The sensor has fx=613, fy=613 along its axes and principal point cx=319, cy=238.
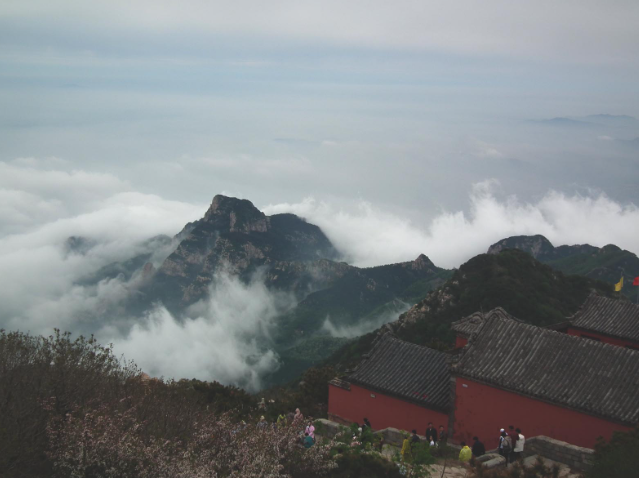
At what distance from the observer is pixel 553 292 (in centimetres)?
5828

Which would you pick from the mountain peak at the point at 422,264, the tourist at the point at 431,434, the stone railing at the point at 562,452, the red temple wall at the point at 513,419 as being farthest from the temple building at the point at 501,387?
the mountain peak at the point at 422,264

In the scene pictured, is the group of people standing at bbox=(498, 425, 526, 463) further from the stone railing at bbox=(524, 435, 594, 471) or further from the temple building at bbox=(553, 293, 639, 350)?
the temple building at bbox=(553, 293, 639, 350)

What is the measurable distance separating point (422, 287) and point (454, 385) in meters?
76.7

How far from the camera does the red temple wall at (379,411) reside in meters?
22.5

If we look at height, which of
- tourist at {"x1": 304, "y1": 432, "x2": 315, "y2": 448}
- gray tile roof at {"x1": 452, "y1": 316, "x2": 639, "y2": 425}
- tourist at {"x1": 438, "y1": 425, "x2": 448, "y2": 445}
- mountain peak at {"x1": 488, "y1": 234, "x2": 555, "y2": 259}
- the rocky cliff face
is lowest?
the rocky cliff face

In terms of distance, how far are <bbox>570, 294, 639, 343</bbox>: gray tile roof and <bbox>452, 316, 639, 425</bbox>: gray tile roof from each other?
7.16m

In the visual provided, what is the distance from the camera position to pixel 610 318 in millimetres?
28172

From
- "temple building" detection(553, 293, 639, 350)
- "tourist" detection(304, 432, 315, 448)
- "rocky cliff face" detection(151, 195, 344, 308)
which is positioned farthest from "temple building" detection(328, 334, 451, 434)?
"rocky cliff face" detection(151, 195, 344, 308)

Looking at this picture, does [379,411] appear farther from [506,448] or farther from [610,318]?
[610,318]

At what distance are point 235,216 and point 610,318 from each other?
98.1 m

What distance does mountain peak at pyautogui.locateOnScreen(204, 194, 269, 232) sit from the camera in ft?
397

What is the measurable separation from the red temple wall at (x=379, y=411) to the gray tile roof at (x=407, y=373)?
0.32m

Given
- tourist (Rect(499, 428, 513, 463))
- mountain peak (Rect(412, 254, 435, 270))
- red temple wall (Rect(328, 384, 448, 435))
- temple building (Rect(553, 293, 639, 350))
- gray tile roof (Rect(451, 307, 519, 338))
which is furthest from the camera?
mountain peak (Rect(412, 254, 435, 270))

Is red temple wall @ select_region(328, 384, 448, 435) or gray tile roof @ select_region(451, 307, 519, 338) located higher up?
gray tile roof @ select_region(451, 307, 519, 338)
